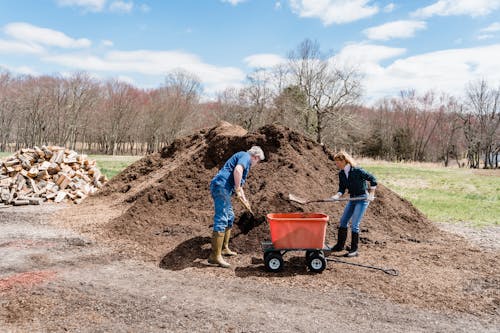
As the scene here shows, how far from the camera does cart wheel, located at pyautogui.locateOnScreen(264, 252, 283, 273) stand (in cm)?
543

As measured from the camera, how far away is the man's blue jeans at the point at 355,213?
6094mm

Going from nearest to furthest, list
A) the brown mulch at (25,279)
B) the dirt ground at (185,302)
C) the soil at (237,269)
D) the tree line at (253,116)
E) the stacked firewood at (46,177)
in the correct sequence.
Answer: the dirt ground at (185,302)
the soil at (237,269)
the brown mulch at (25,279)
the stacked firewood at (46,177)
the tree line at (253,116)

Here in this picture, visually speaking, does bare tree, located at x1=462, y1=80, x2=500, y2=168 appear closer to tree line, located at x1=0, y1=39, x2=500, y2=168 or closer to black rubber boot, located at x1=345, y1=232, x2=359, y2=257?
tree line, located at x1=0, y1=39, x2=500, y2=168

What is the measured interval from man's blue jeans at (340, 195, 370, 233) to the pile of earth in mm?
514

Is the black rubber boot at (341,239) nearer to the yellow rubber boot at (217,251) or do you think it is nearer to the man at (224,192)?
the man at (224,192)

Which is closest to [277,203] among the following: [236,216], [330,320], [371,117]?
[236,216]

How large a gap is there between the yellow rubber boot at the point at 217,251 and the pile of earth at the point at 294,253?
0.40 feet

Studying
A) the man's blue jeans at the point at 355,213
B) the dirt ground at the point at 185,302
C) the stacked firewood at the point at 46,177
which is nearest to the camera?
the dirt ground at the point at 185,302

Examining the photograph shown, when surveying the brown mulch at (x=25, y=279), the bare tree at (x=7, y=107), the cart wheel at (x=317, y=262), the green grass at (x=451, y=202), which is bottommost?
the brown mulch at (x=25, y=279)

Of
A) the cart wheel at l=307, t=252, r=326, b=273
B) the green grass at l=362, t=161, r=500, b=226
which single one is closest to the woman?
the cart wheel at l=307, t=252, r=326, b=273

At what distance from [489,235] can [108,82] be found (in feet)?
170

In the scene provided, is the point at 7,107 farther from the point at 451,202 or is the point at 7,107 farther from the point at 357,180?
the point at 357,180

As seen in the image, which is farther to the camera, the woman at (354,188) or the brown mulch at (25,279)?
the woman at (354,188)

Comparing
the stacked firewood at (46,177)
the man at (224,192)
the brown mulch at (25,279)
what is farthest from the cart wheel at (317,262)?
the stacked firewood at (46,177)
